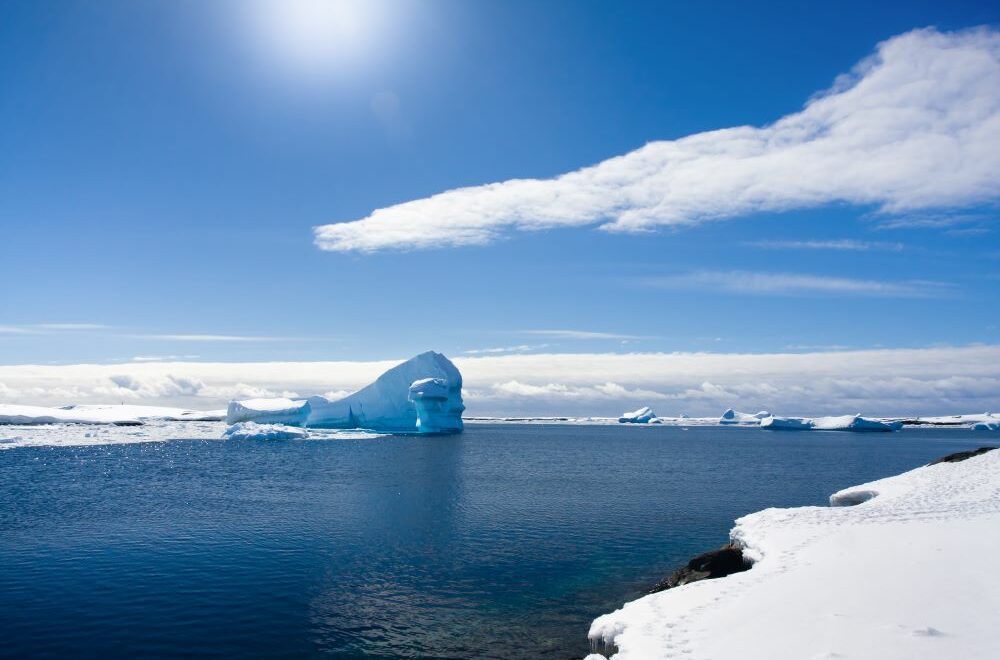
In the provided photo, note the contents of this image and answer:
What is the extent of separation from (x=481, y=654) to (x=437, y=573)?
659cm

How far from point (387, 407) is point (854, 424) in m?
126

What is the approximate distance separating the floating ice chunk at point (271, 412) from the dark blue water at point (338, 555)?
50.6 metres

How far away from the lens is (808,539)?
1580cm

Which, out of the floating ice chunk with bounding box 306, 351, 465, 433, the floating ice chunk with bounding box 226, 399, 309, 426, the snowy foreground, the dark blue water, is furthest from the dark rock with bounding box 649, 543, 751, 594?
the floating ice chunk with bounding box 226, 399, 309, 426

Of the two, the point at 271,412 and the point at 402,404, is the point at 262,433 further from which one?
the point at 402,404

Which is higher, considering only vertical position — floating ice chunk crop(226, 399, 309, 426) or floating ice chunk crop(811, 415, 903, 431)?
floating ice chunk crop(226, 399, 309, 426)

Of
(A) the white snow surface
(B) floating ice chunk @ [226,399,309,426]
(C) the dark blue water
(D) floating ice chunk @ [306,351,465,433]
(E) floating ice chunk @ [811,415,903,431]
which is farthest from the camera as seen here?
(E) floating ice chunk @ [811,415,903,431]

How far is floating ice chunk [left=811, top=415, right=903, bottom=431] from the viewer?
157250 mm

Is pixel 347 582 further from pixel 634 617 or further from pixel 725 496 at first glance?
pixel 725 496

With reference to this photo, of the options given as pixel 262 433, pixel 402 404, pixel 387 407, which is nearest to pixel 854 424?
pixel 402 404

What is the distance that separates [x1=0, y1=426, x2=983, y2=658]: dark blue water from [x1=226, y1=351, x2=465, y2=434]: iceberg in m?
47.4

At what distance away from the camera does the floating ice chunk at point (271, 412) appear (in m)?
99.4

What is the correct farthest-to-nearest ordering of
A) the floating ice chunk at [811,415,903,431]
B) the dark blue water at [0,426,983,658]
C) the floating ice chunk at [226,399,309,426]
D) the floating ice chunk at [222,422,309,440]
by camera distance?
1. the floating ice chunk at [811,415,903,431]
2. the floating ice chunk at [226,399,309,426]
3. the floating ice chunk at [222,422,309,440]
4. the dark blue water at [0,426,983,658]

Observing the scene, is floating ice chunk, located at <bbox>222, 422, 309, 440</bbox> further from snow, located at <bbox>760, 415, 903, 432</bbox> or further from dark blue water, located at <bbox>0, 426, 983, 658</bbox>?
snow, located at <bbox>760, 415, 903, 432</bbox>
